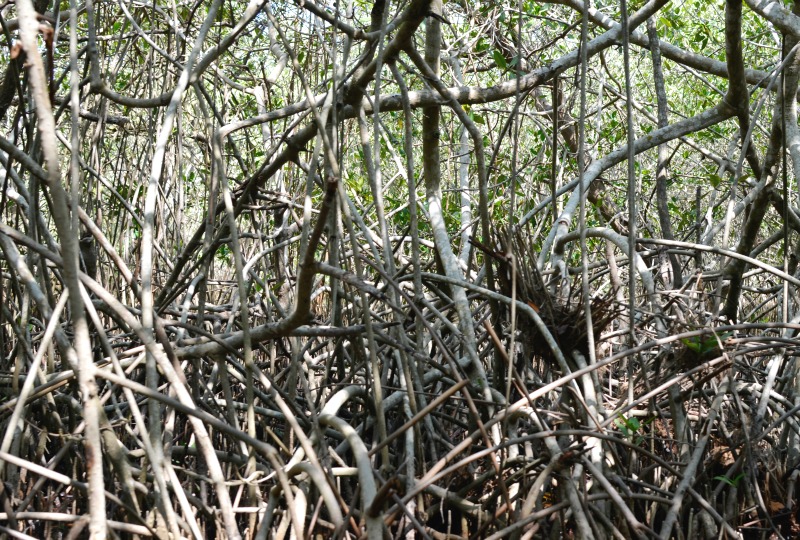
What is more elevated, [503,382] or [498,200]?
[498,200]

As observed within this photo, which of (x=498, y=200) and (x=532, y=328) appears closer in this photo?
(x=532, y=328)

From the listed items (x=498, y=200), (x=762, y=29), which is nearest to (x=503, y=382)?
(x=498, y=200)

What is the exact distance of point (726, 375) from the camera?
6.24 ft

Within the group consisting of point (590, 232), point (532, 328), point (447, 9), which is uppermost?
point (447, 9)

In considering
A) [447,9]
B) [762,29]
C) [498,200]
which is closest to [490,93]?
[498,200]

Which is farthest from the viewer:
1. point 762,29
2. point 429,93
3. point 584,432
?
point 762,29

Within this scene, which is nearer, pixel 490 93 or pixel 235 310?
pixel 490 93

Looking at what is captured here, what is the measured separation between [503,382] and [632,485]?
14.5 inches

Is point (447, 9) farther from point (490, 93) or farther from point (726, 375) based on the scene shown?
point (726, 375)

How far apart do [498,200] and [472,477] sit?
229cm

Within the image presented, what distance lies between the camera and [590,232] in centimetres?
224

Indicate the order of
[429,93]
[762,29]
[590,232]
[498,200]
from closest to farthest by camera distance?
[429,93] → [590,232] → [498,200] → [762,29]

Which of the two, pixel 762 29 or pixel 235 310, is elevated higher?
pixel 762 29

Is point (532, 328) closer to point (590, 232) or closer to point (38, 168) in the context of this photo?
point (590, 232)
